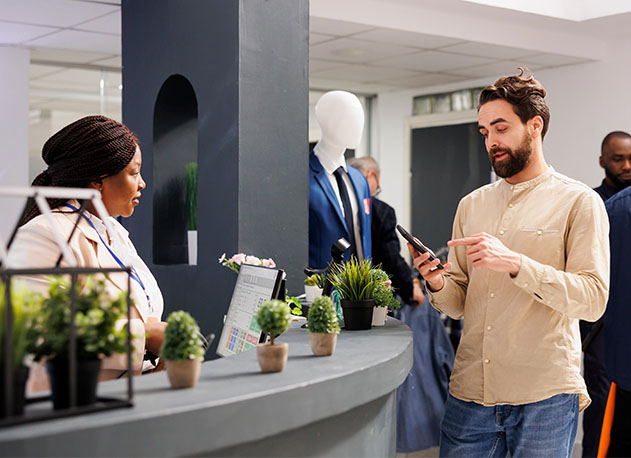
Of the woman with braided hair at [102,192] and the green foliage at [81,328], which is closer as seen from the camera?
the green foliage at [81,328]

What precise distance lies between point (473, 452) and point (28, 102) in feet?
18.5

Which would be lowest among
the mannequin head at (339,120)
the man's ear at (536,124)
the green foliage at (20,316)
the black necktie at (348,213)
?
the green foliage at (20,316)

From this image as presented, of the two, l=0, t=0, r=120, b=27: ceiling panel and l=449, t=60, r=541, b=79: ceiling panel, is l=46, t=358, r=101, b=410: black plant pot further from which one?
l=449, t=60, r=541, b=79: ceiling panel

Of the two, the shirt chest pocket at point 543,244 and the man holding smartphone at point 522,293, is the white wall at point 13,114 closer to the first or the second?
the man holding smartphone at point 522,293

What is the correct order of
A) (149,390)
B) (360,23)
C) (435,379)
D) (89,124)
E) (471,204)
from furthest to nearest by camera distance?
1. (360,23)
2. (435,379)
3. (471,204)
4. (89,124)
5. (149,390)

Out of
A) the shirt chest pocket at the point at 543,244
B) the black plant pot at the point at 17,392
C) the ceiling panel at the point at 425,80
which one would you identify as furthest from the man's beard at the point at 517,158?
the ceiling panel at the point at 425,80

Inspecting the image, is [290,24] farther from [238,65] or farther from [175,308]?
[175,308]

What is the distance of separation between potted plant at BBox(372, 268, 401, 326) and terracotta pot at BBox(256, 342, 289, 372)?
2.58 ft

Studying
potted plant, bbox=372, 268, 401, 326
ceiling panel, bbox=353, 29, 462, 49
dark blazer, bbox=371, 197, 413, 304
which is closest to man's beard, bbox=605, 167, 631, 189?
dark blazer, bbox=371, 197, 413, 304

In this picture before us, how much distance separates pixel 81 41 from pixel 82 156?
4534 millimetres

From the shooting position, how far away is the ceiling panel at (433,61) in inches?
284

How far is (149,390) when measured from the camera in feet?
4.88

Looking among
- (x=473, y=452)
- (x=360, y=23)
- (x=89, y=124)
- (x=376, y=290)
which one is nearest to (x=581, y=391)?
(x=473, y=452)

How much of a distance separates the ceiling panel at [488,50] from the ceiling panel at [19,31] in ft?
11.2
